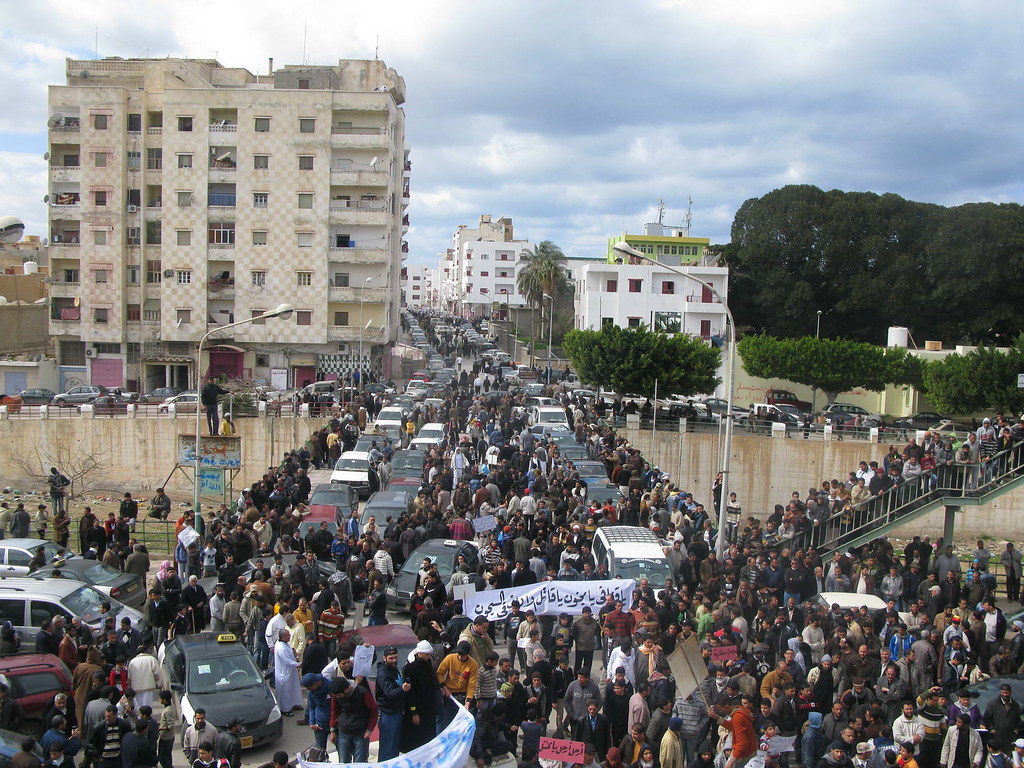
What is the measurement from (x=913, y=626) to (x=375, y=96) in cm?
4524

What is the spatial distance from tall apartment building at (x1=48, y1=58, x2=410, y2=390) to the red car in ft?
136

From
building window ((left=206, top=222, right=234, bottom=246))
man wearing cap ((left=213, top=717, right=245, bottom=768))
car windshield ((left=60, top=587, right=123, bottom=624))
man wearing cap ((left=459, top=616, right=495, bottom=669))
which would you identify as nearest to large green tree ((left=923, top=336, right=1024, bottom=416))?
man wearing cap ((left=459, top=616, right=495, bottom=669))

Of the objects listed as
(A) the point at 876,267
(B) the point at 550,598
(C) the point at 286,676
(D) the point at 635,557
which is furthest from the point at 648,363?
(C) the point at 286,676

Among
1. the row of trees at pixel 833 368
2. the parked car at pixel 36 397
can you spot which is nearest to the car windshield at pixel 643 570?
the row of trees at pixel 833 368

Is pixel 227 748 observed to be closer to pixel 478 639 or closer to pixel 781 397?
pixel 478 639

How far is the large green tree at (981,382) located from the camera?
42.0 metres

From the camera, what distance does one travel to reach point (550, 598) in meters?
14.6

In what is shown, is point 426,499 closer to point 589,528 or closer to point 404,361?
point 589,528

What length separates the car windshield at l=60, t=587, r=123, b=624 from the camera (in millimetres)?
14430

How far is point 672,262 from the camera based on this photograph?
76625 millimetres

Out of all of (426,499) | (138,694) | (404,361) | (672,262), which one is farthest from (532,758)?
(672,262)

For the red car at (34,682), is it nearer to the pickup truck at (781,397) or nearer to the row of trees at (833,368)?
the row of trees at (833,368)

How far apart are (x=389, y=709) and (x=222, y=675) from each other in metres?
3.16

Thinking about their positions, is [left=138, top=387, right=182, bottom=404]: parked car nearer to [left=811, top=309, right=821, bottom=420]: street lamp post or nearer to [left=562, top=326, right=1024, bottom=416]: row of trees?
[left=562, top=326, right=1024, bottom=416]: row of trees
